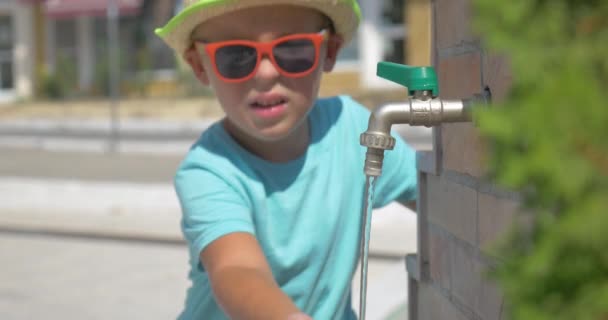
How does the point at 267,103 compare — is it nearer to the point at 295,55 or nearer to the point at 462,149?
the point at 295,55

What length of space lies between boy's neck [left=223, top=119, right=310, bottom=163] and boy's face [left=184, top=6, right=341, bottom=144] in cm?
11

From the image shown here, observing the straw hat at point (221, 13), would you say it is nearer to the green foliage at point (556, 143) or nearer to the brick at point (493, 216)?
the brick at point (493, 216)

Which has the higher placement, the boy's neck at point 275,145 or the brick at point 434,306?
the boy's neck at point 275,145

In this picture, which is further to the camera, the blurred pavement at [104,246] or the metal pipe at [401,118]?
the blurred pavement at [104,246]

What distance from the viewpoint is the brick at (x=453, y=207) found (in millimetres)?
1461

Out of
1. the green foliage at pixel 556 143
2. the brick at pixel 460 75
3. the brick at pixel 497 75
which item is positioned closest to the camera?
the green foliage at pixel 556 143

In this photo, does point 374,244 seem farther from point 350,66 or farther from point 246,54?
point 350,66

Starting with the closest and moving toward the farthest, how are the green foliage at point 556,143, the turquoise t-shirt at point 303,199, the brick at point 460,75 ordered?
the green foliage at point 556,143 → the brick at point 460,75 → the turquoise t-shirt at point 303,199

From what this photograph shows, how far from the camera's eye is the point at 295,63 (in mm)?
1872

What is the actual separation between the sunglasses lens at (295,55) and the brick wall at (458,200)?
0.28 m

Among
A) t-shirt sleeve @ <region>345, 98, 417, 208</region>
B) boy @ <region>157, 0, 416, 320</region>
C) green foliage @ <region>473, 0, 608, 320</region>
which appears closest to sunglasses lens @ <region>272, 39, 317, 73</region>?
boy @ <region>157, 0, 416, 320</region>

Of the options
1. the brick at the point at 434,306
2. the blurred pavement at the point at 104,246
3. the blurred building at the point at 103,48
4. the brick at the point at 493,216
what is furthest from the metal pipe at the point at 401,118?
the blurred building at the point at 103,48

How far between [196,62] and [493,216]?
1037 mm

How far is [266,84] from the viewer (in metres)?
1.88
